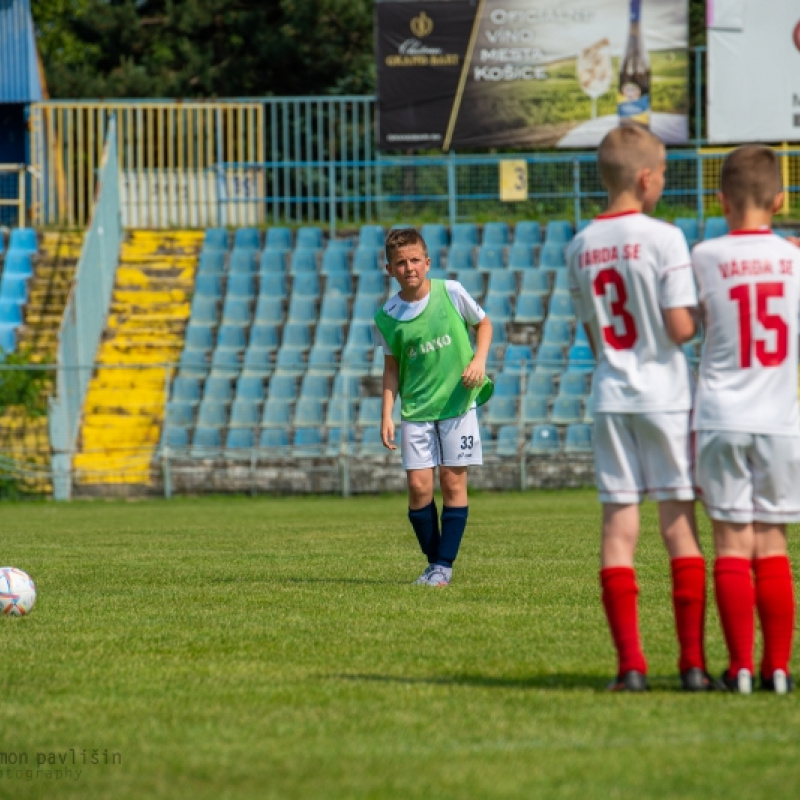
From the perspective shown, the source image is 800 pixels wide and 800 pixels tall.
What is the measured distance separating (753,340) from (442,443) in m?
3.91

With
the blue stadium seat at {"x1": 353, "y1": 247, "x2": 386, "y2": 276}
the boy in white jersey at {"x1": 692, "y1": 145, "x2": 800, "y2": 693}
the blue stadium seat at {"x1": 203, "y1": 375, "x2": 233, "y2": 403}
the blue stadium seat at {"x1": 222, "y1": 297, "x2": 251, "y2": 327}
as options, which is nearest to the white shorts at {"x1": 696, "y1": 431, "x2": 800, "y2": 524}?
the boy in white jersey at {"x1": 692, "y1": 145, "x2": 800, "y2": 693}

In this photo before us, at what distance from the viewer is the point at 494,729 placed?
14.8ft

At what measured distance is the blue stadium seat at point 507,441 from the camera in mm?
21250

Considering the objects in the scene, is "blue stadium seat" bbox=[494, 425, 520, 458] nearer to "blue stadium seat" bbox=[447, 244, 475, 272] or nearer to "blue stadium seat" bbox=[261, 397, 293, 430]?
"blue stadium seat" bbox=[261, 397, 293, 430]

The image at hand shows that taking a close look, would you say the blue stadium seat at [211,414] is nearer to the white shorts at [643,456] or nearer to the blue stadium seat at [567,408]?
the blue stadium seat at [567,408]

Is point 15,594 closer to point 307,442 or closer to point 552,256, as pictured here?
point 307,442

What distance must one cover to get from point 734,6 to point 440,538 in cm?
1910

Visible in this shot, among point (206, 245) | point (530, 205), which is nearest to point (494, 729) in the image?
point (206, 245)

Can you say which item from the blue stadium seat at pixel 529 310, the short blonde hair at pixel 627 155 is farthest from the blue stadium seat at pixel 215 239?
the short blonde hair at pixel 627 155

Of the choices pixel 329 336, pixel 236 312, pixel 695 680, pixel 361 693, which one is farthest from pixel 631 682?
pixel 236 312

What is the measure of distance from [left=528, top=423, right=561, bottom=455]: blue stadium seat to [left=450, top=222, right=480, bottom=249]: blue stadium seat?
523cm

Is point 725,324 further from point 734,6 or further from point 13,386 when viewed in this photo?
point 734,6

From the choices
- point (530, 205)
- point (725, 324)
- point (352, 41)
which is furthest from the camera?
point (352, 41)

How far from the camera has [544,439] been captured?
21.4 metres
